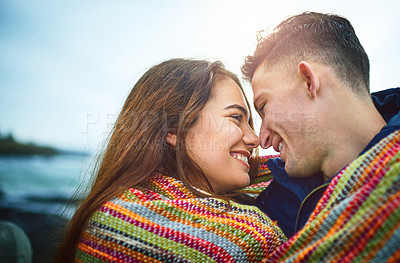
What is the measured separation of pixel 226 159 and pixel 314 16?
1.22 metres

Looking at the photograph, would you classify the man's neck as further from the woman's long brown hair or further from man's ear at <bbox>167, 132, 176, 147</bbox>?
man's ear at <bbox>167, 132, 176, 147</bbox>

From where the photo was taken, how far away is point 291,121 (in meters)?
1.58

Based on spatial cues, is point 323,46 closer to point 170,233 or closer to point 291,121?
point 291,121

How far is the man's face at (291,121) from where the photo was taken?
154cm

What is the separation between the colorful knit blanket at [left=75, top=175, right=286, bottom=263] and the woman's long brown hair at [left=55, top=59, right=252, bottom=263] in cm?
17

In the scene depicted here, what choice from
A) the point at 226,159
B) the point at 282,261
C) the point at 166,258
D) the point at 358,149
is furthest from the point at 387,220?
the point at 226,159

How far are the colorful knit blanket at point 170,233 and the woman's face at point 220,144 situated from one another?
38 centimetres

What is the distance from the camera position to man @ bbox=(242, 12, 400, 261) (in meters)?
0.98

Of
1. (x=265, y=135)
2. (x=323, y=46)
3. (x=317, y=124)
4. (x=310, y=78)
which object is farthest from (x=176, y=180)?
(x=323, y=46)

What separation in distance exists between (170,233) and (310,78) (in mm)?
1201

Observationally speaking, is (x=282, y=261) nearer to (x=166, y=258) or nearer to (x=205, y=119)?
(x=166, y=258)

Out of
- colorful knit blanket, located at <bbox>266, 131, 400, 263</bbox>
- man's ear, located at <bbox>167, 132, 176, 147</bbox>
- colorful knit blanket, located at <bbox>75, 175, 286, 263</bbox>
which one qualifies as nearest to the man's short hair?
colorful knit blanket, located at <bbox>266, 131, 400, 263</bbox>

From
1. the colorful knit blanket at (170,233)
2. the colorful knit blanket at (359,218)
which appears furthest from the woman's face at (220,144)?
the colorful knit blanket at (359,218)

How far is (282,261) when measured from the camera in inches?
39.4
